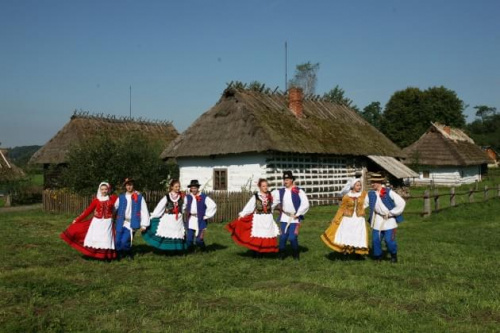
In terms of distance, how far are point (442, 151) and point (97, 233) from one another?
34.2m

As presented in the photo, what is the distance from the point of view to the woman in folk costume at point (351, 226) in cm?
859

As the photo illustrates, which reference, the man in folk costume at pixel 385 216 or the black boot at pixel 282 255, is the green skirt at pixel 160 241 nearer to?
the black boot at pixel 282 255

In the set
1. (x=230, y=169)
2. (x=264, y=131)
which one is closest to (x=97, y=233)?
(x=264, y=131)

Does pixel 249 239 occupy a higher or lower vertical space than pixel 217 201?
lower

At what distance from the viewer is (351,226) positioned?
8695 mm

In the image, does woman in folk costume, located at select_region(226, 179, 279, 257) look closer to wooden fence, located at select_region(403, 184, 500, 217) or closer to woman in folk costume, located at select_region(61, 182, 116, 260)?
woman in folk costume, located at select_region(61, 182, 116, 260)


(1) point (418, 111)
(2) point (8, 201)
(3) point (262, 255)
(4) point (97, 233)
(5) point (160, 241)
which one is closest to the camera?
(4) point (97, 233)

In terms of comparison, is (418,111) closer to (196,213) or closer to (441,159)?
A: (441,159)

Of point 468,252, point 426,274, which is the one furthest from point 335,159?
point 426,274

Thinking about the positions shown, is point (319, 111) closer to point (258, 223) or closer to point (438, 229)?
point (438, 229)

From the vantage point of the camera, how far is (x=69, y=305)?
5.62m

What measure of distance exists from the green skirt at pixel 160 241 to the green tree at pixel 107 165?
9.07 metres

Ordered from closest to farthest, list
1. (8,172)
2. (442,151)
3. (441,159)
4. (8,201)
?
1. (8,201)
2. (8,172)
3. (441,159)
4. (442,151)

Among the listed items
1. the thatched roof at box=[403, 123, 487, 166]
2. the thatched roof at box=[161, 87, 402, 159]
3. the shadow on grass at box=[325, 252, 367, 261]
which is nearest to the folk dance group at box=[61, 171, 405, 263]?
the shadow on grass at box=[325, 252, 367, 261]
